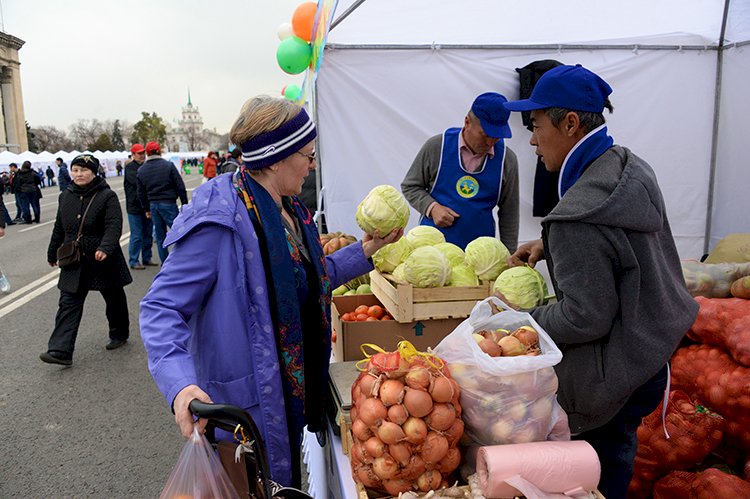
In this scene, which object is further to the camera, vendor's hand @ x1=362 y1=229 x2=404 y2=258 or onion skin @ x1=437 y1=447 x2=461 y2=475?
vendor's hand @ x1=362 y1=229 x2=404 y2=258

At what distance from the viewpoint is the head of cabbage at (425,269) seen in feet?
9.05

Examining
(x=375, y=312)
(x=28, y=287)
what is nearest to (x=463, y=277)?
(x=375, y=312)

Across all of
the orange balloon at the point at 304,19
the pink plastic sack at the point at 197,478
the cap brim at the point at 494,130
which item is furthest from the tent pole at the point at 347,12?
the pink plastic sack at the point at 197,478

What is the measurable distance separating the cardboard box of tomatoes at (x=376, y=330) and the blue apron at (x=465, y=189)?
1091 millimetres

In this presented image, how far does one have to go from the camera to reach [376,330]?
2762 mm

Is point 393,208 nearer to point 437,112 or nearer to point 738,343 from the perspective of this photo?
A: point 738,343

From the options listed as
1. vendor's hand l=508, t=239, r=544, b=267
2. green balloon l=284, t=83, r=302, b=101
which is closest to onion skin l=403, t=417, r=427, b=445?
vendor's hand l=508, t=239, r=544, b=267

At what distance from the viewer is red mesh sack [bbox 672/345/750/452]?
2.59 meters

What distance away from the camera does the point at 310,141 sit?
196 cm

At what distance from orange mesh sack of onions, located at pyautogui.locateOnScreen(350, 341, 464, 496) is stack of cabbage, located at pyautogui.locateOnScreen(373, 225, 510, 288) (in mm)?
1190

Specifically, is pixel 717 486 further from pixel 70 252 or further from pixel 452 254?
pixel 70 252

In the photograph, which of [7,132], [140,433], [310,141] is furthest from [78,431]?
[7,132]

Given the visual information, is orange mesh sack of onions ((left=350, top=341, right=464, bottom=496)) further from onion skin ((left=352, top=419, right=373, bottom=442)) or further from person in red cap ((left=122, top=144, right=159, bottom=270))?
person in red cap ((left=122, top=144, right=159, bottom=270))

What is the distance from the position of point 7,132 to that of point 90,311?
64974 millimetres
